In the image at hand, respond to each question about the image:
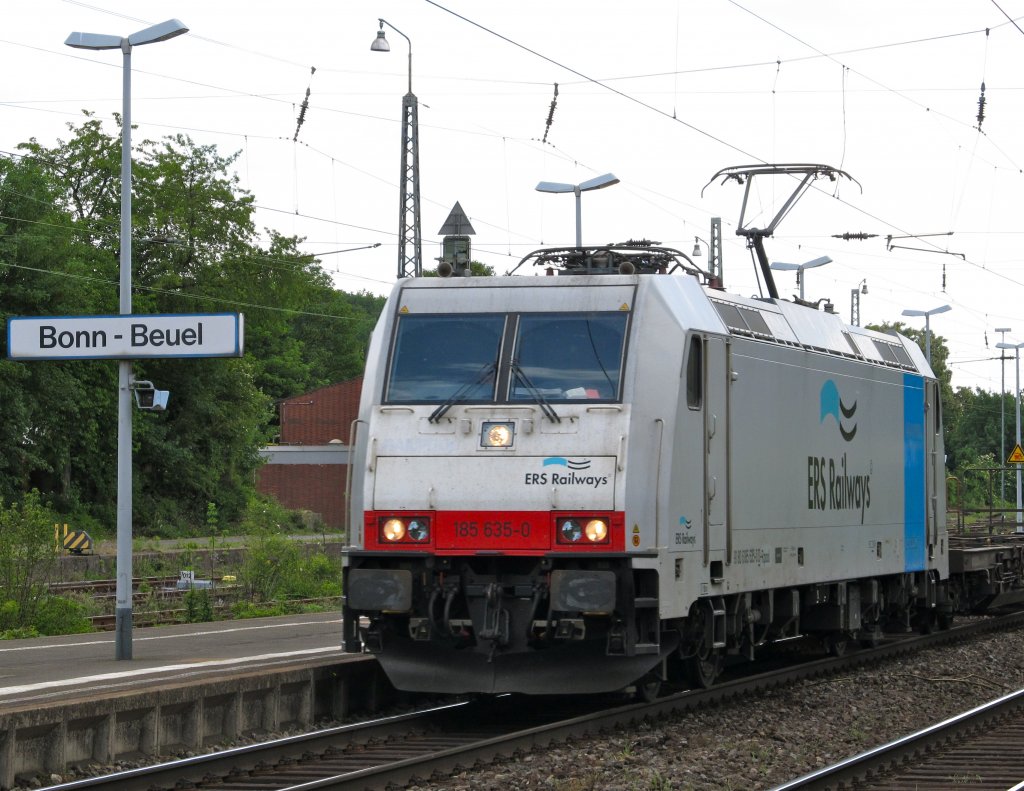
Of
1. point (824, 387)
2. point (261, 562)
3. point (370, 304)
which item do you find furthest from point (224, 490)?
point (370, 304)

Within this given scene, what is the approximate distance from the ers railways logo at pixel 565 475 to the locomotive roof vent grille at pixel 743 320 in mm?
2420

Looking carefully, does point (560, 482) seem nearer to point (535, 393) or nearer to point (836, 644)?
point (535, 393)

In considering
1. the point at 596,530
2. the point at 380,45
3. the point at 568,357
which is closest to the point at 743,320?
the point at 568,357

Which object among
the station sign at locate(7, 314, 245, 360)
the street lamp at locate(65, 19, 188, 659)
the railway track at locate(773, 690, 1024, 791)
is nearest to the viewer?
the railway track at locate(773, 690, 1024, 791)

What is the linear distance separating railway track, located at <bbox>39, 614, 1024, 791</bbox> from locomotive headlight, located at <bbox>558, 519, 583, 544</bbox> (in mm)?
1350

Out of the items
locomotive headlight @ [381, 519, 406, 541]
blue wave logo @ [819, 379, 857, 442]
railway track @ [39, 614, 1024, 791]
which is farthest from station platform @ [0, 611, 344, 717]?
blue wave logo @ [819, 379, 857, 442]

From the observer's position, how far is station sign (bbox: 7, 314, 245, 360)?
15.6 metres

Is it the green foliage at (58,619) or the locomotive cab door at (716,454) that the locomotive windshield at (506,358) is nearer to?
the locomotive cab door at (716,454)

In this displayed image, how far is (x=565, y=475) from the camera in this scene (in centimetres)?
1228

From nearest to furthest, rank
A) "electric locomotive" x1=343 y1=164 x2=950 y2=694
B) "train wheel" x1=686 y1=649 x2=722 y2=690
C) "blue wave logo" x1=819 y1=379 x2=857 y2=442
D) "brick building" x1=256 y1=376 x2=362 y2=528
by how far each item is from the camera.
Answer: "electric locomotive" x1=343 y1=164 x2=950 y2=694 < "train wheel" x1=686 y1=649 x2=722 y2=690 < "blue wave logo" x1=819 y1=379 x2=857 y2=442 < "brick building" x1=256 y1=376 x2=362 y2=528

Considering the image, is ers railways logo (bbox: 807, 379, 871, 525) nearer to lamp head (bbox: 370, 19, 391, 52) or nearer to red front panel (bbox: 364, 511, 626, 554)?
red front panel (bbox: 364, 511, 626, 554)

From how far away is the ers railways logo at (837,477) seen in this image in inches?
628

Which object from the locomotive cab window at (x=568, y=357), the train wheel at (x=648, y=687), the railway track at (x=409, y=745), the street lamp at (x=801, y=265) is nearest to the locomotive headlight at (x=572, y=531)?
the locomotive cab window at (x=568, y=357)

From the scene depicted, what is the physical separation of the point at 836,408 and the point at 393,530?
19.4 ft
